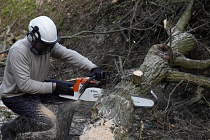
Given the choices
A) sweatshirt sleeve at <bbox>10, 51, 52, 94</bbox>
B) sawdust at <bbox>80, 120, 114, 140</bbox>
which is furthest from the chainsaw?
sawdust at <bbox>80, 120, 114, 140</bbox>

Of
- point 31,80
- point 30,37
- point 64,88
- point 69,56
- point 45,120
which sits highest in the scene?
point 30,37

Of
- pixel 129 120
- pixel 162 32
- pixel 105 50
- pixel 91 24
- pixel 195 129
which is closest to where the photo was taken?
pixel 129 120

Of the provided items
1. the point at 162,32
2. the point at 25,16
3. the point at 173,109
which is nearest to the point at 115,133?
the point at 173,109

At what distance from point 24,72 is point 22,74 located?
33 millimetres

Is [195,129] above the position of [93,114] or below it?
below

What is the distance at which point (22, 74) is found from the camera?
295 centimetres

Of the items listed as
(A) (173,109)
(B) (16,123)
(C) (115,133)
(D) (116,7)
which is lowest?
(A) (173,109)

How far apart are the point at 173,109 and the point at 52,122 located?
71.9 inches

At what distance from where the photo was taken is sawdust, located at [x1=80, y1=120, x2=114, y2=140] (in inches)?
97.6

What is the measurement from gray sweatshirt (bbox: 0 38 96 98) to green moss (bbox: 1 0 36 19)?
5.47 metres

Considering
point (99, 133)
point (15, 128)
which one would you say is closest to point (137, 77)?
point (99, 133)

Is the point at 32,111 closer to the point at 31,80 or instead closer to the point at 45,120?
the point at 45,120

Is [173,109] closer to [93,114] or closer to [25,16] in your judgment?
[93,114]

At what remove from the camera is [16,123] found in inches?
127
